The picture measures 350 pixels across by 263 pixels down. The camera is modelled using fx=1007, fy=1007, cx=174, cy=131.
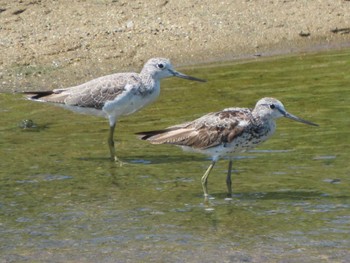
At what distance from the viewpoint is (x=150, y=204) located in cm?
955

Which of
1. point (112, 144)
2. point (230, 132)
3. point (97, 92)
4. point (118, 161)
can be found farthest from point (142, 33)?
point (230, 132)

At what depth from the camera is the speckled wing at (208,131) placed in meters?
9.70

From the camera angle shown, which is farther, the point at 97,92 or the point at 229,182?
the point at 97,92

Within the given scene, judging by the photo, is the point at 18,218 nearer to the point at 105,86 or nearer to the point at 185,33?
the point at 105,86

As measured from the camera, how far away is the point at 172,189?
10016 millimetres

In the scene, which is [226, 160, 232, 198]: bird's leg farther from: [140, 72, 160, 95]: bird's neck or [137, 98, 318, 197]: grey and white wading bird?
[140, 72, 160, 95]: bird's neck

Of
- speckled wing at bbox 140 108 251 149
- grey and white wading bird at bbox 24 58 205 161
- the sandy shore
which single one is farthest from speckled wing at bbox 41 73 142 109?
the sandy shore

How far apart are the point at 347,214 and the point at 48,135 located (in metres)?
4.81

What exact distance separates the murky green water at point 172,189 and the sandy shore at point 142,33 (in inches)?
83.7

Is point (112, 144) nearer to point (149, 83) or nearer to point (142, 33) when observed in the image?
point (149, 83)

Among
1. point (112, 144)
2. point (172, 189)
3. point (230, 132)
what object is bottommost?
point (172, 189)

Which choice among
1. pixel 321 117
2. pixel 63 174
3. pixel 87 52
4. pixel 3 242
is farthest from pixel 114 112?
pixel 87 52

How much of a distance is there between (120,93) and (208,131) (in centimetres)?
235

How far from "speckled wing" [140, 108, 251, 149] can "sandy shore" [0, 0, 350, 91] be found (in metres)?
6.09
